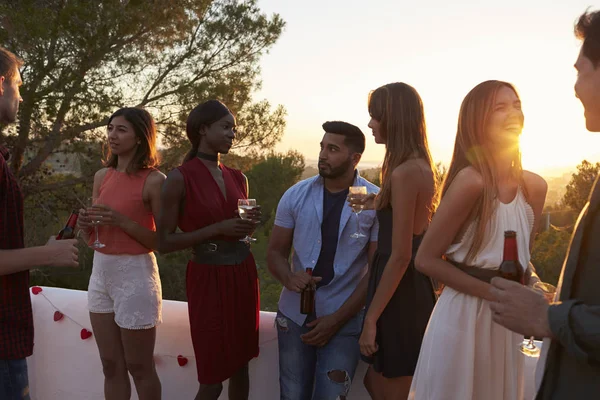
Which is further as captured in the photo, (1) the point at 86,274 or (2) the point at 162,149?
(1) the point at 86,274

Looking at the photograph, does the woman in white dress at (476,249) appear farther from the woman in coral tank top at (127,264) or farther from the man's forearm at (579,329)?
the woman in coral tank top at (127,264)

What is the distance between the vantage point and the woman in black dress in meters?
2.51

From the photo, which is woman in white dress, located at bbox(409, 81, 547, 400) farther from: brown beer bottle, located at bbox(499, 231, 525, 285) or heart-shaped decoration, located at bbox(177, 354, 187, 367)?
heart-shaped decoration, located at bbox(177, 354, 187, 367)

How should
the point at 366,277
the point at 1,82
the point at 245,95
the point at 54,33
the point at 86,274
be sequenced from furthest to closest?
the point at 86,274
the point at 245,95
the point at 54,33
the point at 366,277
the point at 1,82

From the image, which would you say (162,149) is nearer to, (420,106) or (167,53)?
(167,53)

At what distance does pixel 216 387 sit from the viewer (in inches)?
121

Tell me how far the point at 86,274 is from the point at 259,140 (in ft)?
16.0

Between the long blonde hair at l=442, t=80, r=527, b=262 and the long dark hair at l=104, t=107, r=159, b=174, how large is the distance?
1.73m

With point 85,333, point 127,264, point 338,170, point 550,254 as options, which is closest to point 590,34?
point 338,170

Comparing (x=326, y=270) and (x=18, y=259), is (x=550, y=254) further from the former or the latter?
(x=18, y=259)

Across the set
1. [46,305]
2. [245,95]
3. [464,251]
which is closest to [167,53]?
[245,95]

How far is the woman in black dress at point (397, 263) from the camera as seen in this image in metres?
2.51

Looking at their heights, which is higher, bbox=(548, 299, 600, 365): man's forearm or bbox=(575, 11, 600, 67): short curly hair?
bbox=(575, 11, 600, 67): short curly hair

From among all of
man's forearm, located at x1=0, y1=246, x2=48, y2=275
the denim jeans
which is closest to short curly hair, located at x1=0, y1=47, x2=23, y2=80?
man's forearm, located at x1=0, y1=246, x2=48, y2=275
